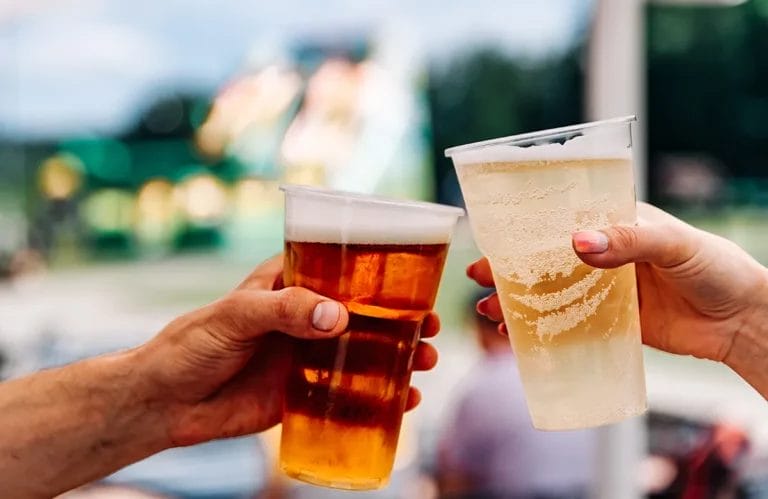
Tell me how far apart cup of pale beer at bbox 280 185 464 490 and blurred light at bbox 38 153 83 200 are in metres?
2.47

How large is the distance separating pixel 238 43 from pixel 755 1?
2037 millimetres

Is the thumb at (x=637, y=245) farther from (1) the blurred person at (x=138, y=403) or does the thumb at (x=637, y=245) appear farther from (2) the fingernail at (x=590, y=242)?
(1) the blurred person at (x=138, y=403)

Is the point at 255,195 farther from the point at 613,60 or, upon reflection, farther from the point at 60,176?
the point at 613,60

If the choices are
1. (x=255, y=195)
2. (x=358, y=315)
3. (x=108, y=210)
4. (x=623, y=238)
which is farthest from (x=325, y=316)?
(x=108, y=210)

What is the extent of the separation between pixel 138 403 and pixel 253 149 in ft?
7.04

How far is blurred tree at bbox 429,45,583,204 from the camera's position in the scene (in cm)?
359

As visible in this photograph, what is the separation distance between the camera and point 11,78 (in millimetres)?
3457

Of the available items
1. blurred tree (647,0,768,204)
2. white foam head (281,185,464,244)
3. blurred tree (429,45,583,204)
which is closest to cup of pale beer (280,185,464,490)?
white foam head (281,185,464,244)

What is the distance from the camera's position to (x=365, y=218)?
119cm

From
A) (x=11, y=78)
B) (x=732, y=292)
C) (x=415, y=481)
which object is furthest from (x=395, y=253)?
(x=11, y=78)

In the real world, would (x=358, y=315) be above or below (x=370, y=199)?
below

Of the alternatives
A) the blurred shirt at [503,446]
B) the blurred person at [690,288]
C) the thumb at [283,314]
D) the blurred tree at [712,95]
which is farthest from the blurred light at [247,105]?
the thumb at [283,314]

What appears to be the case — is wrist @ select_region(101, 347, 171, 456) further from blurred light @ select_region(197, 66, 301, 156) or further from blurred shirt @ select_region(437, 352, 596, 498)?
blurred light @ select_region(197, 66, 301, 156)

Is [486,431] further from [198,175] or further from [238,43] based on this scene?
[238,43]
